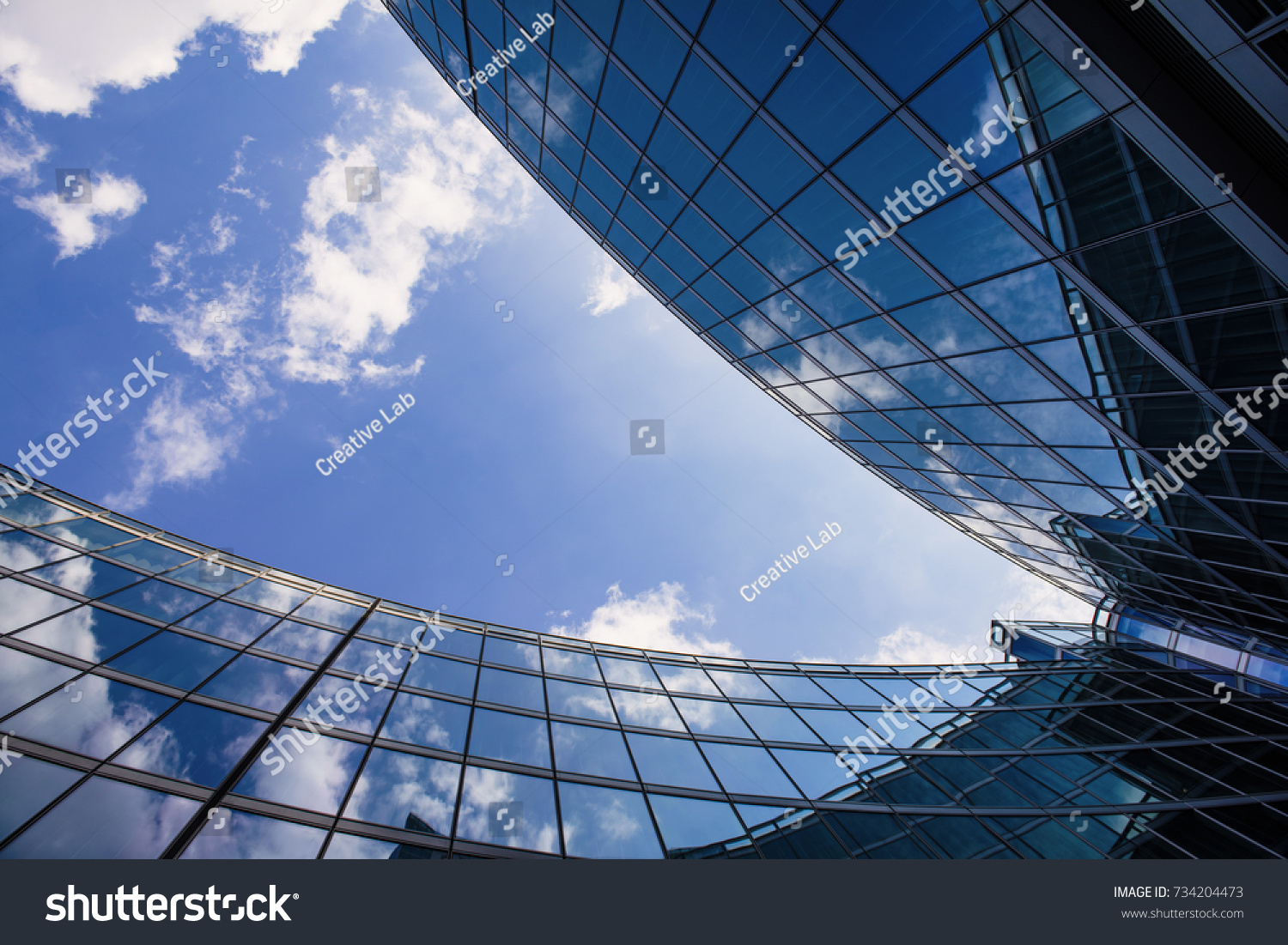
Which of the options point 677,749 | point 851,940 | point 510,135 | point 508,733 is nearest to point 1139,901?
point 851,940

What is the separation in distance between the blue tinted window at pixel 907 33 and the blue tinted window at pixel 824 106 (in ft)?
1.54

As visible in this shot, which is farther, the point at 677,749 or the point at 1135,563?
the point at 1135,563

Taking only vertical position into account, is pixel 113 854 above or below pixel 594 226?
below

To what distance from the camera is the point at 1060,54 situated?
7684 mm

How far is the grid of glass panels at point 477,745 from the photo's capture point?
25.5ft

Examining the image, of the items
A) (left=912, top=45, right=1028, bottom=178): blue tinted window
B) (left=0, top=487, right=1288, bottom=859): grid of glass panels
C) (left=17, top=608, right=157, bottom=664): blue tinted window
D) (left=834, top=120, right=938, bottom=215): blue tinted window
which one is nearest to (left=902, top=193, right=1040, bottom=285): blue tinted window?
(left=834, top=120, right=938, bottom=215): blue tinted window

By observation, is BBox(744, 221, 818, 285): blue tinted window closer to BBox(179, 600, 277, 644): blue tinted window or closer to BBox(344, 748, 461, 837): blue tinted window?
BBox(344, 748, 461, 837): blue tinted window

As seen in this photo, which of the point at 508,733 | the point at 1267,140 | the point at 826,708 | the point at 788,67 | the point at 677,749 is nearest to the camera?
the point at 1267,140

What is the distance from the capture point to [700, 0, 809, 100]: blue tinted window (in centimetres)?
1002

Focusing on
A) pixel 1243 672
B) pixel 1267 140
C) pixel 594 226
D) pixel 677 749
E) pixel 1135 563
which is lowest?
pixel 1243 672

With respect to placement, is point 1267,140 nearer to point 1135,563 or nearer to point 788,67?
point 788,67

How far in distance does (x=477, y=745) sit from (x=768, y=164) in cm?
1455

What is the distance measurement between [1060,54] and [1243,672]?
83.4 ft

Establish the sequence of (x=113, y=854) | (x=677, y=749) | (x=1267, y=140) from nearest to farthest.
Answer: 1. (x=113, y=854)
2. (x=1267, y=140)
3. (x=677, y=749)
